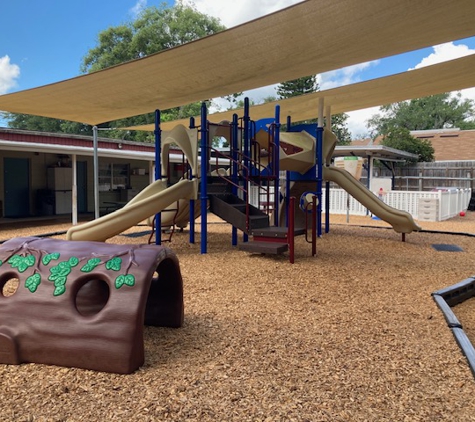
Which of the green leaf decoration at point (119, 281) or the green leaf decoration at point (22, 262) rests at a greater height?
the green leaf decoration at point (22, 262)

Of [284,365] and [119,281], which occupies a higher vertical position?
[119,281]

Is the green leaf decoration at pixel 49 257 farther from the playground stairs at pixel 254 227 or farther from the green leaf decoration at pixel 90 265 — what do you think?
the playground stairs at pixel 254 227

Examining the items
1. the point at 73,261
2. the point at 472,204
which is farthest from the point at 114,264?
the point at 472,204

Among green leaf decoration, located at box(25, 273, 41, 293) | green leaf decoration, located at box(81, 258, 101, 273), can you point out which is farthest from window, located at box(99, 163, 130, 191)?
green leaf decoration, located at box(81, 258, 101, 273)

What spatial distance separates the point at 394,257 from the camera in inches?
287

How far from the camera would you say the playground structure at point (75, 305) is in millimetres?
2697

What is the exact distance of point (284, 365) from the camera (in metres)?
2.90

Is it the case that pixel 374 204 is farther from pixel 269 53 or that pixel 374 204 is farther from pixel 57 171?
pixel 57 171

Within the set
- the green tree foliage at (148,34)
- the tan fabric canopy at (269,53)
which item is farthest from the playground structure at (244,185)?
the green tree foliage at (148,34)

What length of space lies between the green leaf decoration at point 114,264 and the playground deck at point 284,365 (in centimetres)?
69

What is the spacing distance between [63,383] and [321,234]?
8332 mm

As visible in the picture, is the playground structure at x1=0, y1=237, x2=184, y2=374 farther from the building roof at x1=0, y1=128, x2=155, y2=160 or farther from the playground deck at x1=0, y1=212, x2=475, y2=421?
the building roof at x1=0, y1=128, x2=155, y2=160

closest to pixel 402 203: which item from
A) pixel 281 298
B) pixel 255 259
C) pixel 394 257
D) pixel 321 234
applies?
pixel 321 234

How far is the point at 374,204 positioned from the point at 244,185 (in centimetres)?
314
